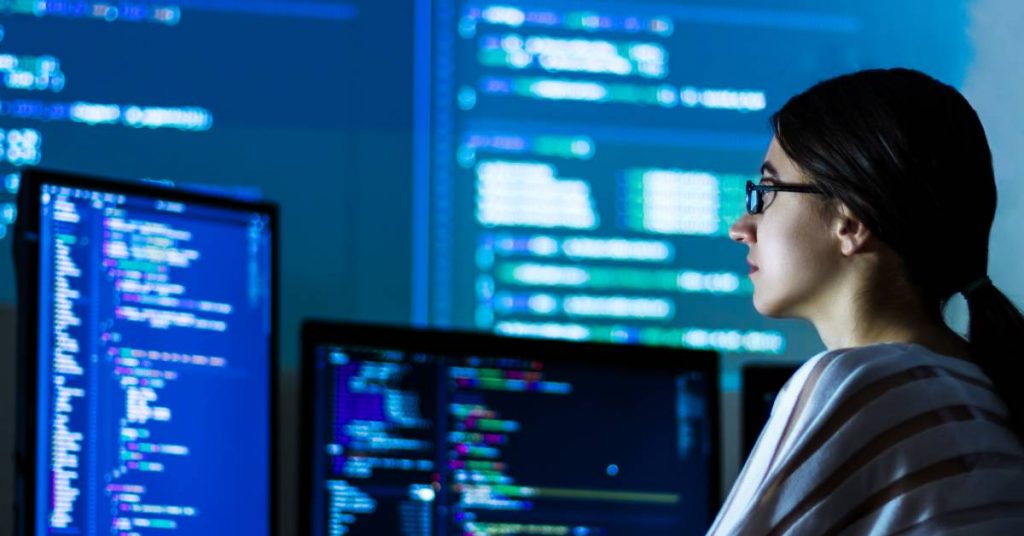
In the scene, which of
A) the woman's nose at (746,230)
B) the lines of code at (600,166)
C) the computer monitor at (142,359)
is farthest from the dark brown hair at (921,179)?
the lines of code at (600,166)

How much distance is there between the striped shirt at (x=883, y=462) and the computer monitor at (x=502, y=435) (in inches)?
26.3

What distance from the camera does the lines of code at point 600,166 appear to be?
253 cm

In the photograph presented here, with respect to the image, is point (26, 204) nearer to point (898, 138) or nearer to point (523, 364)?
point (523, 364)

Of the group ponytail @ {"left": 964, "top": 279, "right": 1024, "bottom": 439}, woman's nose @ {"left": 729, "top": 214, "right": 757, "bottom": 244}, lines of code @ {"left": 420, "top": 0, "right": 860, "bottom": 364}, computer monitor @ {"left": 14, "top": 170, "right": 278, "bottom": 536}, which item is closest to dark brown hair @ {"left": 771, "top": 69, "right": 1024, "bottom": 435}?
ponytail @ {"left": 964, "top": 279, "right": 1024, "bottom": 439}

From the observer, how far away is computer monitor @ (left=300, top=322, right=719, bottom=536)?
→ 73.5 inches

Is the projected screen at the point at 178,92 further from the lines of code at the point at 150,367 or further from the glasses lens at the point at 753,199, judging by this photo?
the glasses lens at the point at 753,199

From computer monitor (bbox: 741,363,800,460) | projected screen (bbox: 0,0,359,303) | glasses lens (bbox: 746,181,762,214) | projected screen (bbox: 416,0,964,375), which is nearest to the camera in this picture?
glasses lens (bbox: 746,181,762,214)

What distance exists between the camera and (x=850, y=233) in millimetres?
1405

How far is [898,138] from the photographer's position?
134cm

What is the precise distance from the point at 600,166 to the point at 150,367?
3.34 ft

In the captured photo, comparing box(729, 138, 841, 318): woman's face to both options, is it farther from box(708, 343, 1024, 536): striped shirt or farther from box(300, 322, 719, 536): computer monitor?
box(300, 322, 719, 536): computer monitor

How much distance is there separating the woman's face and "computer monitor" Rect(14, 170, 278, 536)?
652mm

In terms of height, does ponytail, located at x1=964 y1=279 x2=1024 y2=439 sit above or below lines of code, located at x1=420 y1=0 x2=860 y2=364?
below

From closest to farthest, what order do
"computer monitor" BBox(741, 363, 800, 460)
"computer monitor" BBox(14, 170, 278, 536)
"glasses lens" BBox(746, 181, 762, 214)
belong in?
"glasses lens" BBox(746, 181, 762, 214) → "computer monitor" BBox(14, 170, 278, 536) → "computer monitor" BBox(741, 363, 800, 460)
